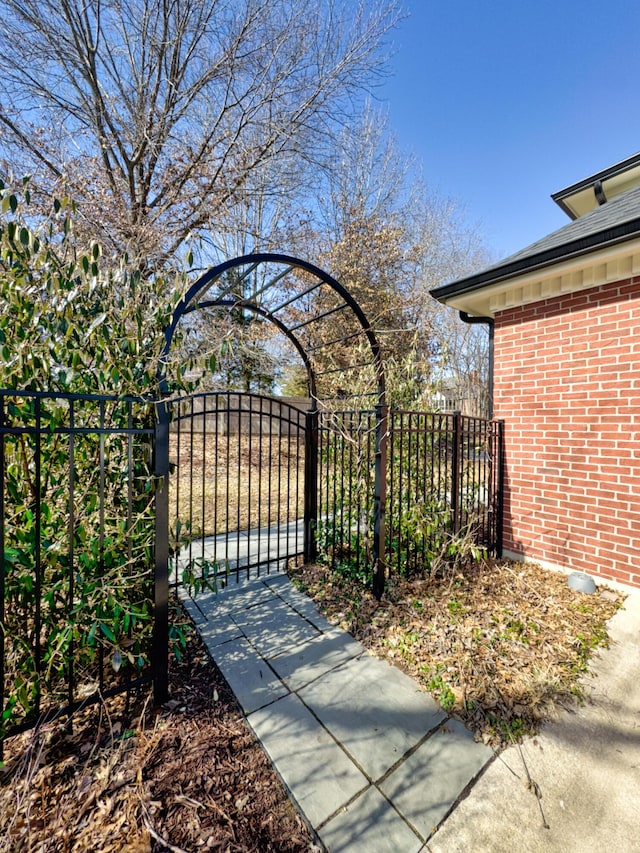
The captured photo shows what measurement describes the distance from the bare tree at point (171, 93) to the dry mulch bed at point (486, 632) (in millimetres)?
5839

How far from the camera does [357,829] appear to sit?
4.72 ft

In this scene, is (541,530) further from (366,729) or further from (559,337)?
(366,729)

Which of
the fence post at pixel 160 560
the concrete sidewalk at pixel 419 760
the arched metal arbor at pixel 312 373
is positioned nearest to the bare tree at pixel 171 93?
the arched metal arbor at pixel 312 373

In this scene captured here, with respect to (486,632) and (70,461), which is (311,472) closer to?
(486,632)

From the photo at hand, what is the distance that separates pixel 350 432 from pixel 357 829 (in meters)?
2.74

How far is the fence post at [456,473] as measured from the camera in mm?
3613

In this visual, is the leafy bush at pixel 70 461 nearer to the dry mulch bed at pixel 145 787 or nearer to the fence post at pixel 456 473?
the dry mulch bed at pixel 145 787

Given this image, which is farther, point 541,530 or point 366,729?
point 541,530

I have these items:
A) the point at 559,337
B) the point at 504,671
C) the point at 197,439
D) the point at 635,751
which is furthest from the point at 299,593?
the point at 197,439

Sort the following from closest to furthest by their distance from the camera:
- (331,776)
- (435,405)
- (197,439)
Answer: (331,776)
(435,405)
(197,439)

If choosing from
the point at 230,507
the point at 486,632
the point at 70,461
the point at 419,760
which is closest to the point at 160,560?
the point at 70,461

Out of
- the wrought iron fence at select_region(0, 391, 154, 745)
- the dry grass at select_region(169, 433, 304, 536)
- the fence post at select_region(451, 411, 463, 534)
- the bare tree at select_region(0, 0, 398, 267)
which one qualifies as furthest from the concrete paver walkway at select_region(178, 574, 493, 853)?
the bare tree at select_region(0, 0, 398, 267)

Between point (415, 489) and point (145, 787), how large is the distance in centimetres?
287

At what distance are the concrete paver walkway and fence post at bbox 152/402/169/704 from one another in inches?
17.8
